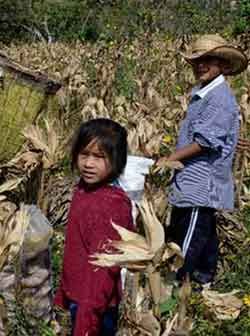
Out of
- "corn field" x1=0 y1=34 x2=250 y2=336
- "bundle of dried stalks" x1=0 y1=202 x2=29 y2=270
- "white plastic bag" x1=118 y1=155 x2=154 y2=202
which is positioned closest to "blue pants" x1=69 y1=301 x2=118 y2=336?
"corn field" x1=0 y1=34 x2=250 y2=336

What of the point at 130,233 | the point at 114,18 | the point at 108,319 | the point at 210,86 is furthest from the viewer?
the point at 114,18

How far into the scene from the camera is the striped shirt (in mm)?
3947

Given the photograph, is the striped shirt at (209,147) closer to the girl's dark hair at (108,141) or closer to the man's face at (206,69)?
the man's face at (206,69)

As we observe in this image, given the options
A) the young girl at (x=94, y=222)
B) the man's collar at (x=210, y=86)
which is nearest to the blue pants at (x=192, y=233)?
the man's collar at (x=210, y=86)

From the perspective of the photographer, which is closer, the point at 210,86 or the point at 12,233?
the point at 12,233

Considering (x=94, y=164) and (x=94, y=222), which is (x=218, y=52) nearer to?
(x=94, y=164)

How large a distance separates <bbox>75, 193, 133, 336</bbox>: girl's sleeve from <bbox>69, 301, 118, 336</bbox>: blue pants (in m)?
0.07

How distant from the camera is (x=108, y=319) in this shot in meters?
3.09

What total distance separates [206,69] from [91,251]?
1366mm

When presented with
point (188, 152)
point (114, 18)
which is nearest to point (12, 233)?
point (188, 152)

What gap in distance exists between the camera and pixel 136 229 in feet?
8.76

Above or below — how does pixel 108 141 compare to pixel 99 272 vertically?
above

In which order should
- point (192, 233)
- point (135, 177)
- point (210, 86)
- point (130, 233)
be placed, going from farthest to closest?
point (192, 233), point (135, 177), point (210, 86), point (130, 233)

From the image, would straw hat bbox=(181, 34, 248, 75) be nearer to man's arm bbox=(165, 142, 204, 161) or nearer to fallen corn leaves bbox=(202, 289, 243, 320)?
man's arm bbox=(165, 142, 204, 161)
